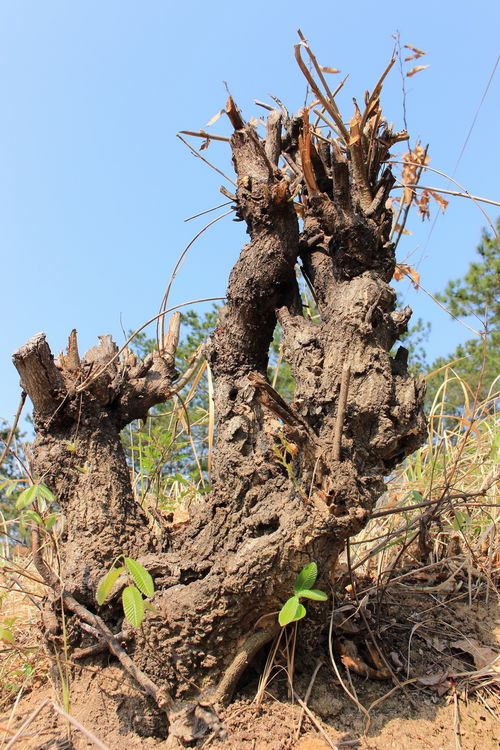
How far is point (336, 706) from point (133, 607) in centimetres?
77

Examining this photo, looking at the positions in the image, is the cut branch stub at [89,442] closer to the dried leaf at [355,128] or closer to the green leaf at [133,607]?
the green leaf at [133,607]

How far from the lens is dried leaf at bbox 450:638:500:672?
5.86 feet

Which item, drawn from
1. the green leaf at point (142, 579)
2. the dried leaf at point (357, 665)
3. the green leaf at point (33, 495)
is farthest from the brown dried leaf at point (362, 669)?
the green leaf at point (33, 495)

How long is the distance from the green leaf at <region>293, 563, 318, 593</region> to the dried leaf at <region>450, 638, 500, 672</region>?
79 cm

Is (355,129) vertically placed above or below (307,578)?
above

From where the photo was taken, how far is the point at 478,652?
1841mm

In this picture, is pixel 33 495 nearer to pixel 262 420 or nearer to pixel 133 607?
pixel 133 607

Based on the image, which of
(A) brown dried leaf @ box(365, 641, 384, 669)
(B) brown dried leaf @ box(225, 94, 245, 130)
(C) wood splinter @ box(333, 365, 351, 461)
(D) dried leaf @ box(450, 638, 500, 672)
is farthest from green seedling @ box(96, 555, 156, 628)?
(B) brown dried leaf @ box(225, 94, 245, 130)

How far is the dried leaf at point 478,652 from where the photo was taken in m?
1.79

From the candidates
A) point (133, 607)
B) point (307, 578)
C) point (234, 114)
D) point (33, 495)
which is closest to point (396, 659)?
point (307, 578)

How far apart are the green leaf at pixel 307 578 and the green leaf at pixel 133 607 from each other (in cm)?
44

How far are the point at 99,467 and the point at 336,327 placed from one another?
1012 mm

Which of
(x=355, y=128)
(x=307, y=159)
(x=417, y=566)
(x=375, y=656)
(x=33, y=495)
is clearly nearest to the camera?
(x=33, y=495)

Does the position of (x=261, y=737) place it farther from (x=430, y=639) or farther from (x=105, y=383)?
(x=105, y=383)
